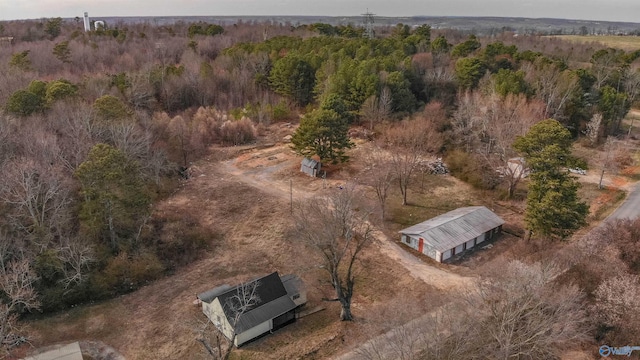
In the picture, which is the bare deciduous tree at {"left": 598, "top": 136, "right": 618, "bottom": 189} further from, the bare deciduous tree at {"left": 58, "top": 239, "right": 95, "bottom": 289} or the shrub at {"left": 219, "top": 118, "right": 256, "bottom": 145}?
the bare deciduous tree at {"left": 58, "top": 239, "right": 95, "bottom": 289}

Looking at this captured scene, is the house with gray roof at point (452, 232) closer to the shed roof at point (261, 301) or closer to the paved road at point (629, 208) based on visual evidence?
the paved road at point (629, 208)

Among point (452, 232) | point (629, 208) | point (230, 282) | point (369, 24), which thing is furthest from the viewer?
point (369, 24)

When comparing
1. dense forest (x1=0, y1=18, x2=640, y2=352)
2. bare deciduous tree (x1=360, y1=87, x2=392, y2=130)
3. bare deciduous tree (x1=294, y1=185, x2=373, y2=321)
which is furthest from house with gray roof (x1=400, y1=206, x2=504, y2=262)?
bare deciduous tree (x1=360, y1=87, x2=392, y2=130)

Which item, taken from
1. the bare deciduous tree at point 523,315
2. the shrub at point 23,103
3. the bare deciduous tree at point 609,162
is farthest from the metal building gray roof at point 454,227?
the shrub at point 23,103

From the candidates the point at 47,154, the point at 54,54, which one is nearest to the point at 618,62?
the point at 47,154

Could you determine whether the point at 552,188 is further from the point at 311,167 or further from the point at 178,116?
the point at 178,116

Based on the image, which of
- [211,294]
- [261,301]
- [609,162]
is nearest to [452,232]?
[261,301]
